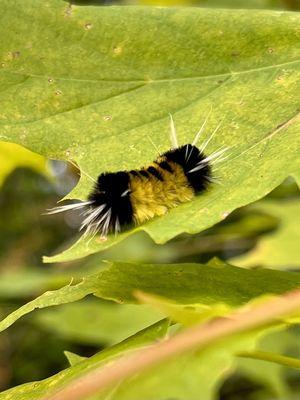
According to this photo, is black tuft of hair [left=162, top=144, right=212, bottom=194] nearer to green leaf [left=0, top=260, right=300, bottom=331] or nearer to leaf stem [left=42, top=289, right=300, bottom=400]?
green leaf [left=0, top=260, right=300, bottom=331]

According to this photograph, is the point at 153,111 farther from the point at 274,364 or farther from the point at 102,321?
the point at 102,321

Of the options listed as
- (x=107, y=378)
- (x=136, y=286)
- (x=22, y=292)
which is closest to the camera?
(x=107, y=378)

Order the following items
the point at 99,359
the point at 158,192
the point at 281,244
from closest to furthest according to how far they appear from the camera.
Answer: the point at 99,359
the point at 158,192
the point at 281,244

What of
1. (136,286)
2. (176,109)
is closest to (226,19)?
(176,109)

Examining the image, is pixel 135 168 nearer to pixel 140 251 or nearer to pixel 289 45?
pixel 289 45

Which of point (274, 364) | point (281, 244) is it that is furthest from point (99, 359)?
point (274, 364)

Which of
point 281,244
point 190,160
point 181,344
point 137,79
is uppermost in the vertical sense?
point 181,344
